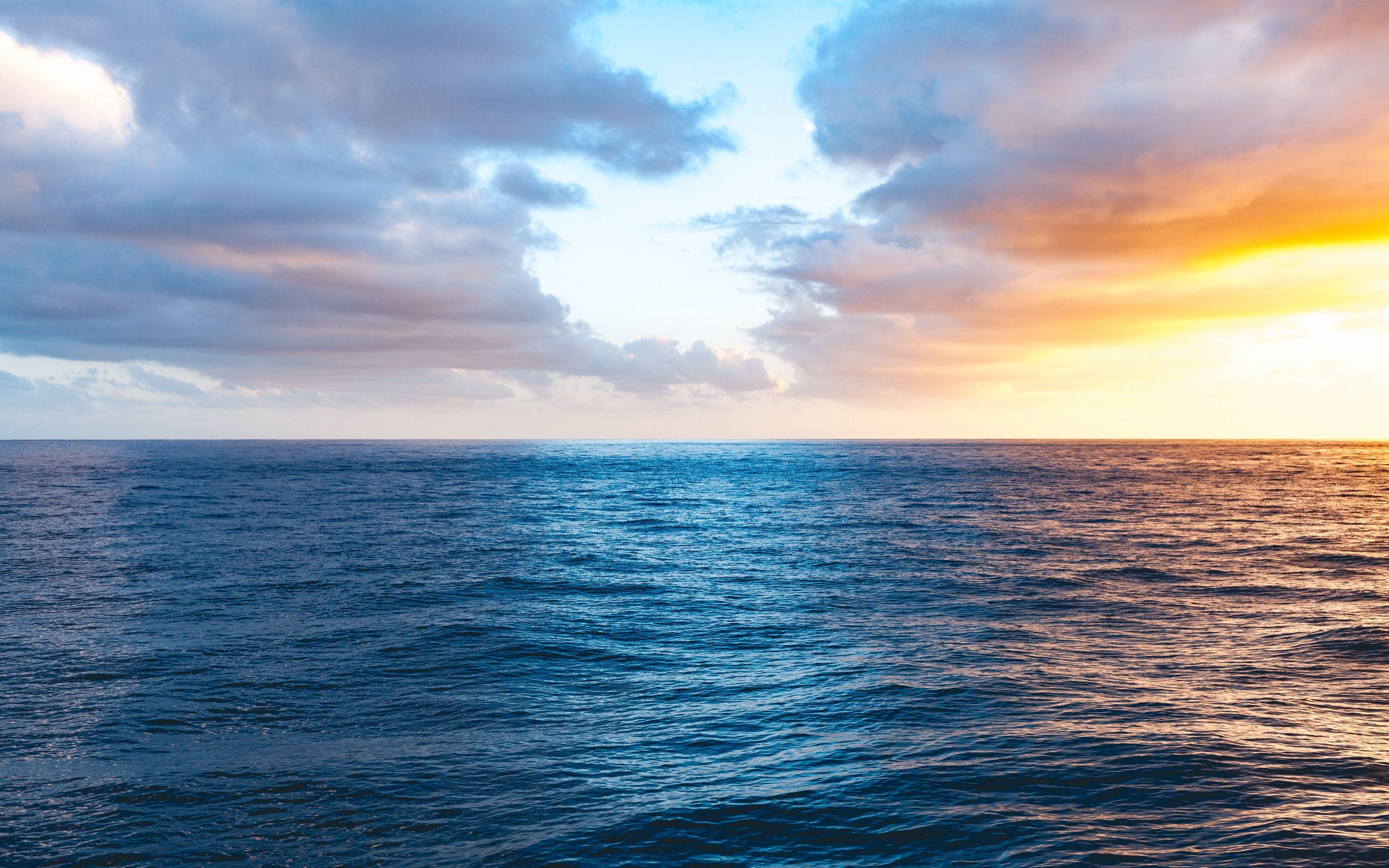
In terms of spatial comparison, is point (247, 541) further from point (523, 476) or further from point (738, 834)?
point (523, 476)

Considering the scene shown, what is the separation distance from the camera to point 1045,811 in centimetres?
1658

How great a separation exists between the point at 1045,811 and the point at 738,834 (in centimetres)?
648

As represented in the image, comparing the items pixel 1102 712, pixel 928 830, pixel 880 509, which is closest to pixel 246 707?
pixel 928 830

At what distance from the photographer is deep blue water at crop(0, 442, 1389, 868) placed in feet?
51.8

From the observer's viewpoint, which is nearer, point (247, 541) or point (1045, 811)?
point (1045, 811)

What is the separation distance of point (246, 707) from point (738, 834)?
15773 mm

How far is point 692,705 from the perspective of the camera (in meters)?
23.8

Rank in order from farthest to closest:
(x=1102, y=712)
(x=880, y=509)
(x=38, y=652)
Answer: (x=880, y=509)
(x=38, y=652)
(x=1102, y=712)

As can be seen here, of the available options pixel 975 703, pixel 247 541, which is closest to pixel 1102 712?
pixel 975 703

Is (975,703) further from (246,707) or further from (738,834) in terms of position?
(246,707)

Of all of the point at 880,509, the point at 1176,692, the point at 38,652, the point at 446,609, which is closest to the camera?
the point at 1176,692

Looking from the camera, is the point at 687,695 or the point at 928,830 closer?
the point at 928,830

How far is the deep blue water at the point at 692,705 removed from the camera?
1578 centimetres

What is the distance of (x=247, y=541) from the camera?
59.0 meters
